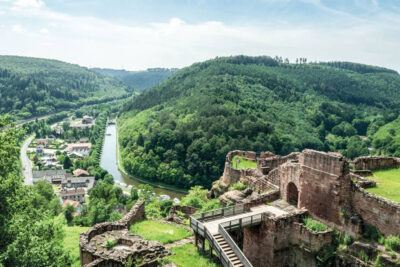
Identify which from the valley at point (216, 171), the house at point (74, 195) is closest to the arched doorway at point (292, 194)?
the valley at point (216, 171)

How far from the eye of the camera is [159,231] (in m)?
25.1

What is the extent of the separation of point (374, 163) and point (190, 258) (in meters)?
17.9

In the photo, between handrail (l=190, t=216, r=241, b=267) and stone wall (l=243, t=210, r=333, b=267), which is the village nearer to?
handrail (l=190, t=216, r=241, b=267)

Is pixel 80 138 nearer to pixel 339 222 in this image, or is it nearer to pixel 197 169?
pixel 197 169

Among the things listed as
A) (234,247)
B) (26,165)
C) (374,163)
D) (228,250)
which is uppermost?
(374,163)

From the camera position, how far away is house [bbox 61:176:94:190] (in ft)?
318

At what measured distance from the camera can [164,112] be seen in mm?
126625

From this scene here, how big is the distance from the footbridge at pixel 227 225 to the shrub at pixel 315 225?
2.10 metres

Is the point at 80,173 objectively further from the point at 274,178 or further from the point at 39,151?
the point at 274,178

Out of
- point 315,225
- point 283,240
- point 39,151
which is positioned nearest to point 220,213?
point 283,240

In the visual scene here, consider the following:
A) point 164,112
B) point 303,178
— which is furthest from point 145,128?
point 303,178

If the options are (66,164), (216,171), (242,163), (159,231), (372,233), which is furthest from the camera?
(66,164)

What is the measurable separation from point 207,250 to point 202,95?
107 metres

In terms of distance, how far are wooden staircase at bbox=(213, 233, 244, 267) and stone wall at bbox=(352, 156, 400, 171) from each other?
15.0 metres
